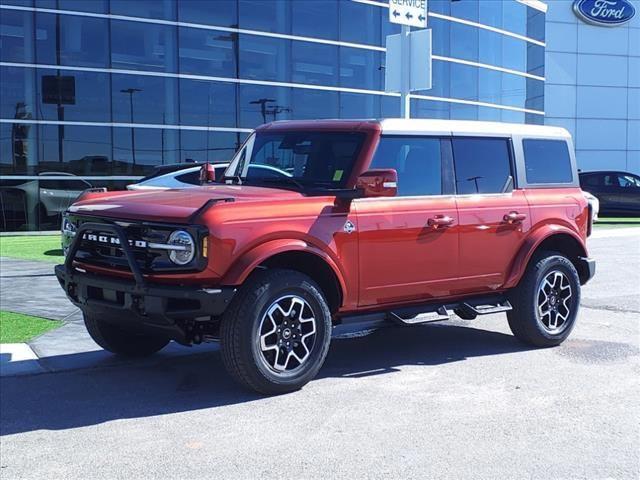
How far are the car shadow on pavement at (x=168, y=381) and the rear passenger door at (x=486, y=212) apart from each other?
794 mm

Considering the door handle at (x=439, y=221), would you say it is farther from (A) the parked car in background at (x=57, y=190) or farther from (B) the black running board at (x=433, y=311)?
(A) the parked car in background at (x=57, y=190)

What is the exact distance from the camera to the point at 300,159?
613cm

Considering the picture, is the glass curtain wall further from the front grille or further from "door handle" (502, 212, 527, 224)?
"door handle" (502, 212, 527, 224)

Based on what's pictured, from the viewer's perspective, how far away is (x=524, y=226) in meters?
6.69

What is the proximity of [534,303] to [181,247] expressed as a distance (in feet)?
11.2

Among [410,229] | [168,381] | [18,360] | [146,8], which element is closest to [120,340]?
[168,381]

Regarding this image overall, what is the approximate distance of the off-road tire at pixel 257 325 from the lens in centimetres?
505

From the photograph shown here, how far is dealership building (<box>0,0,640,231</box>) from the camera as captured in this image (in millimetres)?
18562

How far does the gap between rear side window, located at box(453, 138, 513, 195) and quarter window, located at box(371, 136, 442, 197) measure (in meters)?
0.22

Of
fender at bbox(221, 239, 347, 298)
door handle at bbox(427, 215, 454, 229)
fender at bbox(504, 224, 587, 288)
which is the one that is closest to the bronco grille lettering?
fender at bbox(221, 239, 347, 298)

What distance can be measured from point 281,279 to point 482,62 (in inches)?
919

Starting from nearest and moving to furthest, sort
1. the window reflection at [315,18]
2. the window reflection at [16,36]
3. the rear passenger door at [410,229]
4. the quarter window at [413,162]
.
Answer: the rear passenger door at [410,229], the quarter window at [413,162], the window reflection at [16,36], the window reflection at [315,18]

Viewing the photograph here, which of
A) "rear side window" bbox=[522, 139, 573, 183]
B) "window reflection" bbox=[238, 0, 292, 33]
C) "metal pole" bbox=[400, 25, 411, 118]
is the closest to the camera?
"rear side window" bbox=[522, 139, 573, 183]

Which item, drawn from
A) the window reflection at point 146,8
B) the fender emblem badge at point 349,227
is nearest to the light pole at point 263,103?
the window reflection at point 146,8
